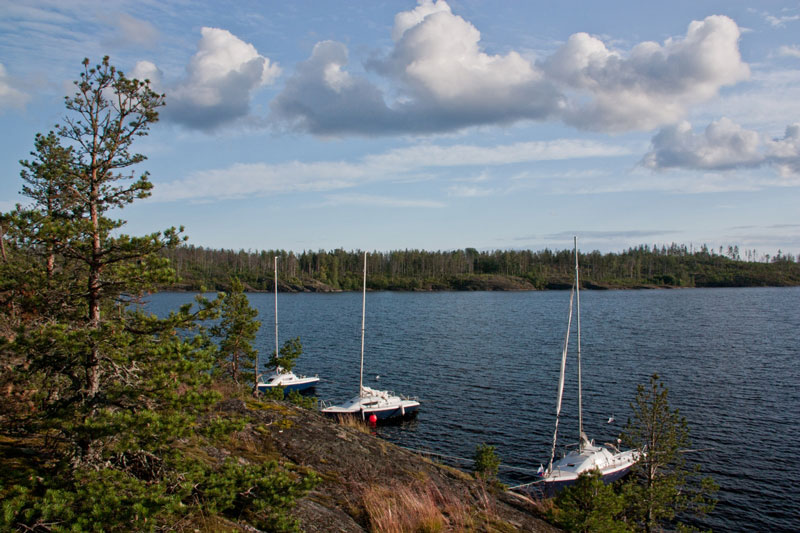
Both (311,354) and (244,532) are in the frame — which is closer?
(244,532)

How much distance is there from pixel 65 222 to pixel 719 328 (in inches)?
3641

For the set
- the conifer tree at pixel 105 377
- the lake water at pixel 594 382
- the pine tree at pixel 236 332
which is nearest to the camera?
the conifer tree at pixel 105 377

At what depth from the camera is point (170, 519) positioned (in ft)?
27.9

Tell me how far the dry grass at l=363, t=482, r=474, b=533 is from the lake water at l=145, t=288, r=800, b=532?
15298 millimetres

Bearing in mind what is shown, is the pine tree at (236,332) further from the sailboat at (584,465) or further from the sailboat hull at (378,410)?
the sailboat at (584,465)

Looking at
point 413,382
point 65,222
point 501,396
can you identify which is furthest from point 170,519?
point 413,382

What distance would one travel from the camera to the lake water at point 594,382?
29641 mm

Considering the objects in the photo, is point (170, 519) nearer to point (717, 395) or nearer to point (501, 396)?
point (501, 396)

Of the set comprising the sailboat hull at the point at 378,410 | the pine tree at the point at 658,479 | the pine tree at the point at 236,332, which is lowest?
the sailboat hull at the point at 378,410

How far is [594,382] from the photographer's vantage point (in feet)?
154

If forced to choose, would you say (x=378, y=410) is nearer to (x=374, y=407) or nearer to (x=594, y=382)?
(x=374, y=407)

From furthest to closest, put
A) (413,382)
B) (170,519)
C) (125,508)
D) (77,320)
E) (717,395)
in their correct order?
(413,382), (717,395), (77,320), (170,519), (125,508)

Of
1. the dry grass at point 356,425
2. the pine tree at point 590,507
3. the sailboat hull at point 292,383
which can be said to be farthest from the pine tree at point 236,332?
the pine tree at point 590,507

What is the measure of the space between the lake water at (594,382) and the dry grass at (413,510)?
602 inches
